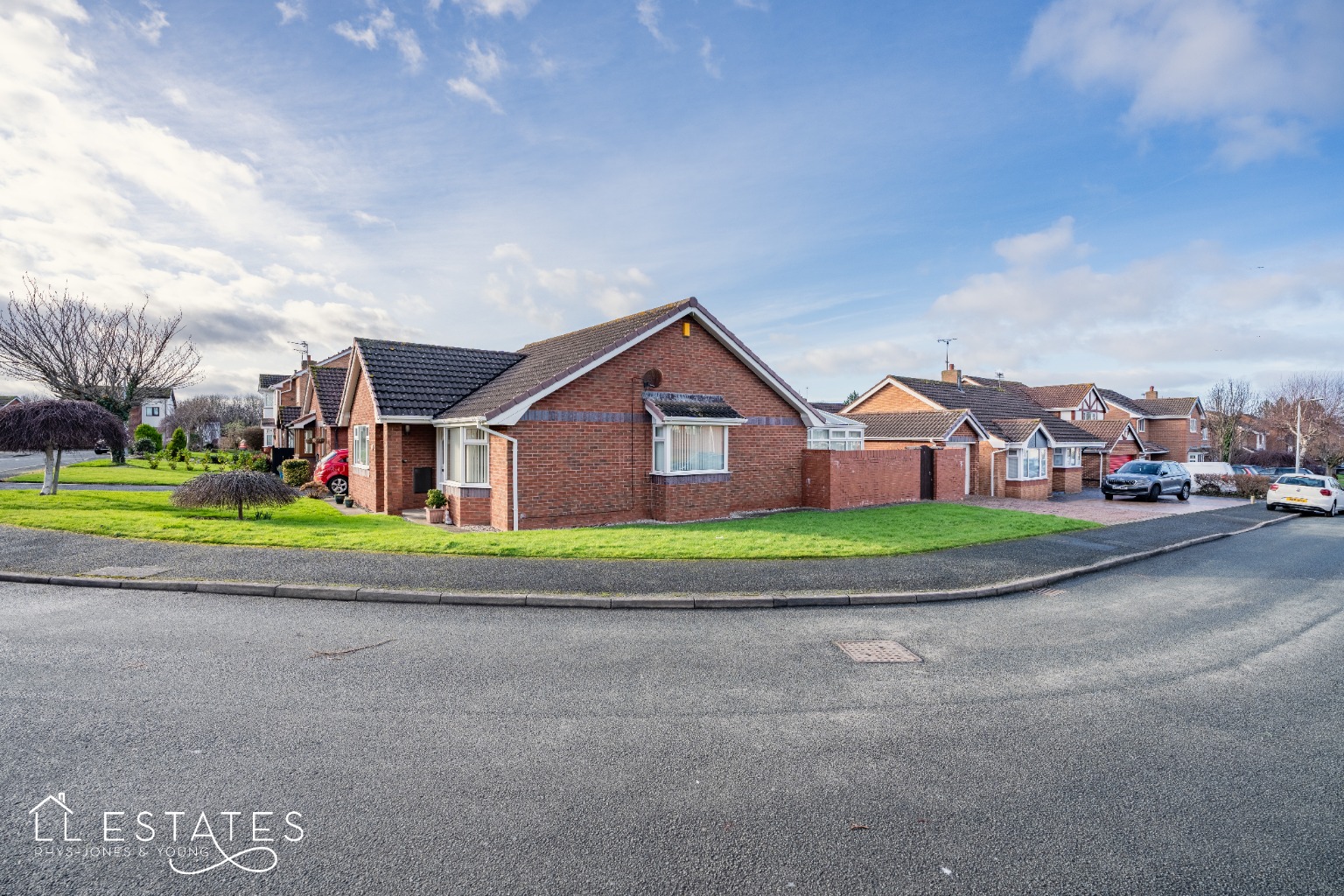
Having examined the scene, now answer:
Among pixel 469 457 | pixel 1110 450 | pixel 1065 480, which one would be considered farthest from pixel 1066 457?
pixel 469 457

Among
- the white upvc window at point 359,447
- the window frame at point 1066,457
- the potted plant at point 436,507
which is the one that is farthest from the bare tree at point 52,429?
the window frame at point 1066,457

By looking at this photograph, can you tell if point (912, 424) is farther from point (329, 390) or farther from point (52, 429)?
point (52, 429)

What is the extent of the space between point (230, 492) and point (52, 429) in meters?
8.47

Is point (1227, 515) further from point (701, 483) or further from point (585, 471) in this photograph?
point (585, 471)

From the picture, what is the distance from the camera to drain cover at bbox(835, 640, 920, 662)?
6.48 metres

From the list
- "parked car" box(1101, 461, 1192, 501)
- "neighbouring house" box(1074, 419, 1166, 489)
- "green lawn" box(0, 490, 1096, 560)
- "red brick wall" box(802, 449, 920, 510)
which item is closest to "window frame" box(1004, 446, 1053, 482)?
"parked car" box(1101, 461, 1192, 501)

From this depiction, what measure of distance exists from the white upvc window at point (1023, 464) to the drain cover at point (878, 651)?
2273 cm

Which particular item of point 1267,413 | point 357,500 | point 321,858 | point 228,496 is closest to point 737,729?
point 321,858

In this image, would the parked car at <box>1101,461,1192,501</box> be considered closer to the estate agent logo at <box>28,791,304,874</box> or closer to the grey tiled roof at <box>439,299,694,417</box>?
the grey tiled roof at <box>439,299,694,417</box>

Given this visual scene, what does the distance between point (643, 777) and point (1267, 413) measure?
260 ft

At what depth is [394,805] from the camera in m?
3.72

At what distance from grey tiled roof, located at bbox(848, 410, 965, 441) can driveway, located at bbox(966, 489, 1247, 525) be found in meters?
3.07

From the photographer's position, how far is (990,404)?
32.2 meters

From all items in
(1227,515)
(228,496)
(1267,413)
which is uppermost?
(1267,413)
